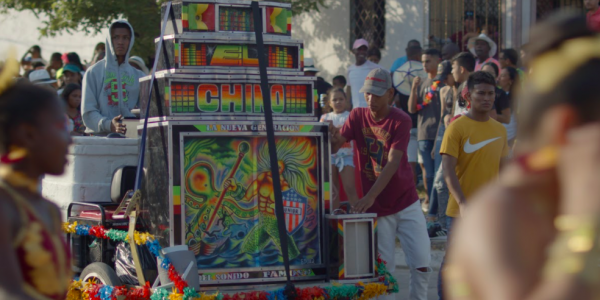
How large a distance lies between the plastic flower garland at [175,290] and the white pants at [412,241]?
268 mm

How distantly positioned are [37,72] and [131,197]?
27.3 feet

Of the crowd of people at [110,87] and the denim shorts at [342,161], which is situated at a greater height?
the crowd of people at [110,87]

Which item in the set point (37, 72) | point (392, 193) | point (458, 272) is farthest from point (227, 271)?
point (37, 72)

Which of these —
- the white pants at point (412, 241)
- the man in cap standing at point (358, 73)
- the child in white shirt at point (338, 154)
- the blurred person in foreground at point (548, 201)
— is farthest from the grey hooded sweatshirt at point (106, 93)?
the blurred person in foreground at point (548, 201)

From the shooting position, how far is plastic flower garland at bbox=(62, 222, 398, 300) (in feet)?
17.5

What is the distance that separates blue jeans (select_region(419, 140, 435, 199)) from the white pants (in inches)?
146

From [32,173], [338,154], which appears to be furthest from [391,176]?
[32,173]

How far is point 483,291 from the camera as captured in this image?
1811 mm

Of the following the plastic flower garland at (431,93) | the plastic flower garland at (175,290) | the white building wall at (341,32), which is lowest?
the plastic flower garland at (175,290)

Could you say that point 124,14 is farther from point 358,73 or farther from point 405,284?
point 405,284

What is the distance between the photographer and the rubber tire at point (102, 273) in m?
5.75

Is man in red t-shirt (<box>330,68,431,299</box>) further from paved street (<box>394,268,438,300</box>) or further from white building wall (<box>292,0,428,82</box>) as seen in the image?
white building wall (<box>292,0,428,82</box>)

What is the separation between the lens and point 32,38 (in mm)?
21406

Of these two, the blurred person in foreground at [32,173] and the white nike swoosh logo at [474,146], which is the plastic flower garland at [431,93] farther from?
the blurred person in foreground at [32,173]
